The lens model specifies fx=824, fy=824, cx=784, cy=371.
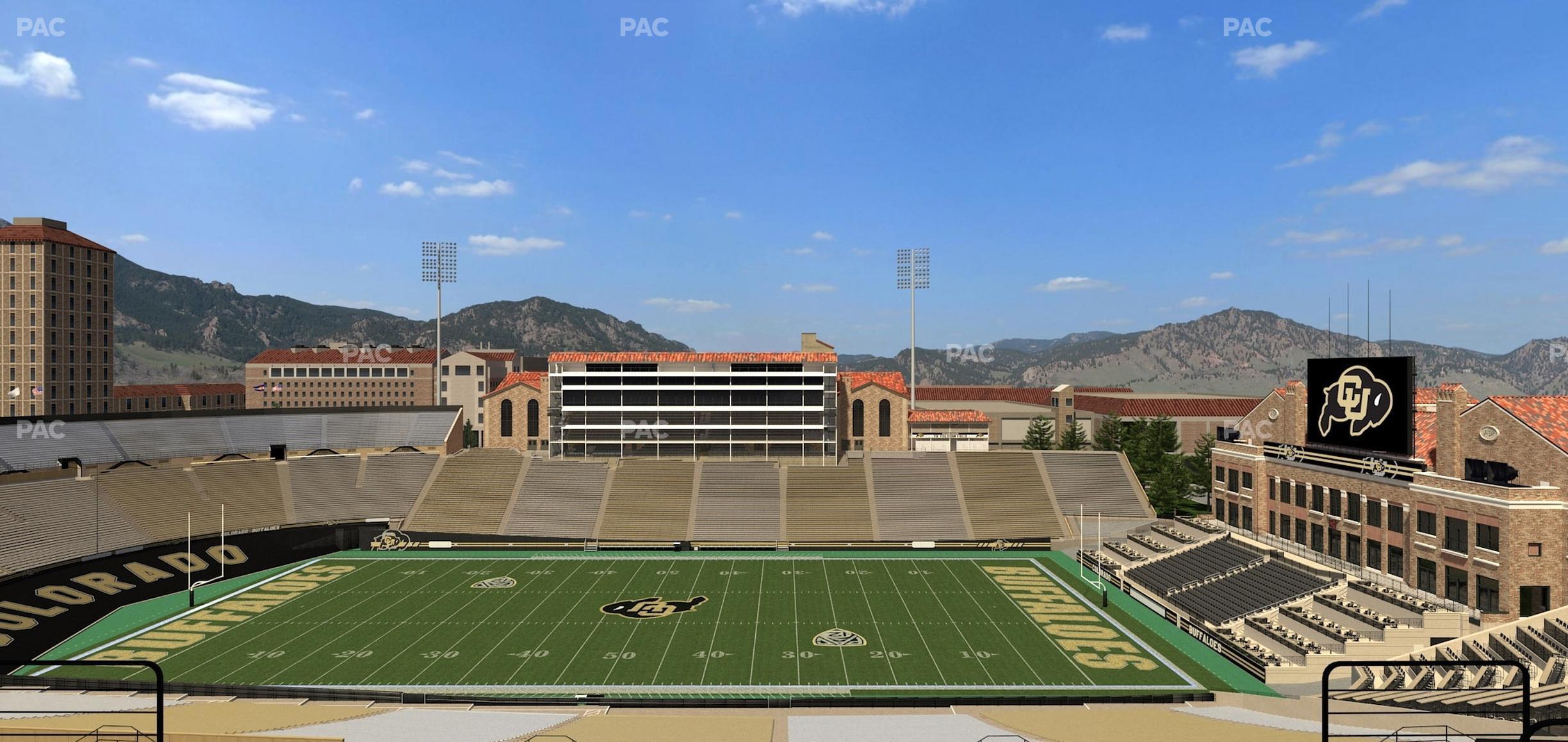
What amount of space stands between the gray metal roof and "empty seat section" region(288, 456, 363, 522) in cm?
703

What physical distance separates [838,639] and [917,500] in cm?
2953

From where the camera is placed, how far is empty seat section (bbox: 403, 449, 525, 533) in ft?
206

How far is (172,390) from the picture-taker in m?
143

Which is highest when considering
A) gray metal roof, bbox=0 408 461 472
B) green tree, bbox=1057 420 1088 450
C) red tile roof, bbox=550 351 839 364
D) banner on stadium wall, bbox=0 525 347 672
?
red tile roof, bbox=550 351 839 364

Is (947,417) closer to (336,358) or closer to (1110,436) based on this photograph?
(1110,436)

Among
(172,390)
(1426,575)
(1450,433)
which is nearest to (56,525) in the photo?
(1426,575)

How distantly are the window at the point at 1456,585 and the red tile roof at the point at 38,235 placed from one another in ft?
497

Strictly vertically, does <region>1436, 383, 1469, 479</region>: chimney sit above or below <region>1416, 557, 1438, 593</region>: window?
above

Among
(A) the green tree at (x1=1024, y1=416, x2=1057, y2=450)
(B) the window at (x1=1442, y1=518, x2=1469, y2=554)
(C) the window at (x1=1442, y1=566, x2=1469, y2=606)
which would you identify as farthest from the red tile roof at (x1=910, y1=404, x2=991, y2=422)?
(C) the window at (x1=1442, y1=566, x2=1469, y2=606)

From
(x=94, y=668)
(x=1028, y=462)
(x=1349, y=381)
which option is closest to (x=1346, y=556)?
(x=1349, y=381)

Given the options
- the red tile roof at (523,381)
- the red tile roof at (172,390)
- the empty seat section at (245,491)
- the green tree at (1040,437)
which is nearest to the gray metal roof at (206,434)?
the empty seat section at (245,491)

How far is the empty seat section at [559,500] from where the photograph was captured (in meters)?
63.0

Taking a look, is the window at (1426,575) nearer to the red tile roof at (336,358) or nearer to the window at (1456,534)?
the window at (1456,534)

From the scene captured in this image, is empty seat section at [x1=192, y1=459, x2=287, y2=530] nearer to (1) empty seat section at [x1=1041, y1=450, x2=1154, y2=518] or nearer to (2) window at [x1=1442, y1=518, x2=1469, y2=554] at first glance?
(1) empty seat section at [x1=1041, y1=450, x2=1154, y2=518]
